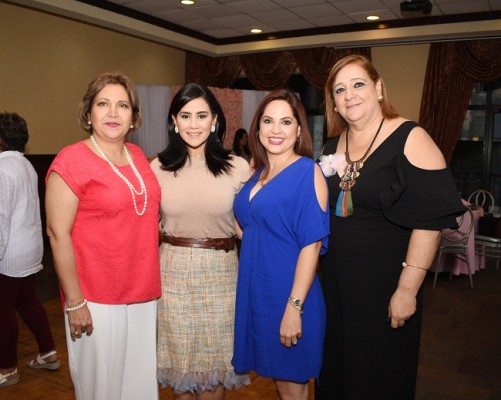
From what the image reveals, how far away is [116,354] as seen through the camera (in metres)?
1.93

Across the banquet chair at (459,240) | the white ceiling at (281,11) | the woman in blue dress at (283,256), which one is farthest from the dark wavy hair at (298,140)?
the white ceiling at (281,11)

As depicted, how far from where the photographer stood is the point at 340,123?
2.16 meters

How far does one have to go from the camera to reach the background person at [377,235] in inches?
70.0

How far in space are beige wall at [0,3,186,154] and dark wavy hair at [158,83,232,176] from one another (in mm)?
4838

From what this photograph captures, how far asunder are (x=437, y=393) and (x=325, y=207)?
6.49ft

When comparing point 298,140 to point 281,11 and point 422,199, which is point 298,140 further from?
point 281,11

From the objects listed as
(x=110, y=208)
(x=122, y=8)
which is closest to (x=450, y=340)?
(x=110, y=208)

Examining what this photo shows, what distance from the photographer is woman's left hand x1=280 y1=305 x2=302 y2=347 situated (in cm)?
180

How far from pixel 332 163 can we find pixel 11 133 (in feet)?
6.79

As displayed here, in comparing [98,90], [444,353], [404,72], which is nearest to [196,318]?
[98,90]

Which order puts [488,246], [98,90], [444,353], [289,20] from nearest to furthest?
[98,90] → [444,353] → [488,246] → [289,20]

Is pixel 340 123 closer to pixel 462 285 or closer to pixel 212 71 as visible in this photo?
pixel 462 285

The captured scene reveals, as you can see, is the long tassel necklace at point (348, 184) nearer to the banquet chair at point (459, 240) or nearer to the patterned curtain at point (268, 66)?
the banquet chair at point (459, 240)

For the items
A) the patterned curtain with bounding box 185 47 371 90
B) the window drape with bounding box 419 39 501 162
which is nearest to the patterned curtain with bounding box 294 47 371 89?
the patterned curtain with bounding box 185 47 371 90
